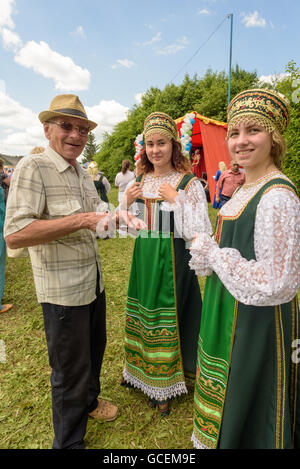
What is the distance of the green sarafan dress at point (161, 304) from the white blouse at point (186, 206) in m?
0.04

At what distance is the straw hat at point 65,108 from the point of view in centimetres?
152

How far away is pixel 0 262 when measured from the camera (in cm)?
379

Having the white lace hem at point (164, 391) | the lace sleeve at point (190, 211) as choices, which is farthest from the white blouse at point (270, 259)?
the white lace hem at point (164, 391)

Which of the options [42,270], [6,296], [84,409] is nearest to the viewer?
[42,270]

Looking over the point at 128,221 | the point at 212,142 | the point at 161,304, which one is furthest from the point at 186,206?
the point at 212,142

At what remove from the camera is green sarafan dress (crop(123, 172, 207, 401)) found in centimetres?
199

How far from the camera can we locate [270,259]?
3.39 ft

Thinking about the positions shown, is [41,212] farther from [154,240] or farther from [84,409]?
[84,409]

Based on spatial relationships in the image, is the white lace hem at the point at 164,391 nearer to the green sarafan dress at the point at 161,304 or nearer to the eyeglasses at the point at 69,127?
the green sarafan dress at the point at 161,304

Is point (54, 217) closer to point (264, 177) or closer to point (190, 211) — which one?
point (190, 211)

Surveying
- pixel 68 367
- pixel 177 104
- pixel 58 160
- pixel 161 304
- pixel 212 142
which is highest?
pixel 177 104

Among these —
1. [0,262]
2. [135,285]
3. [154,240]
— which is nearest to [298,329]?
[154,240]

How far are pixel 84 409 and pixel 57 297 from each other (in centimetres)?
79

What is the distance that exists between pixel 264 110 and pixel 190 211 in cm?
68
